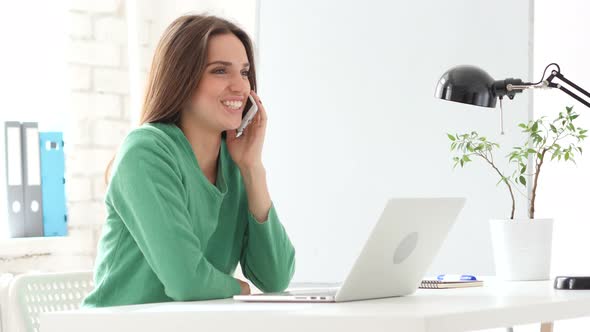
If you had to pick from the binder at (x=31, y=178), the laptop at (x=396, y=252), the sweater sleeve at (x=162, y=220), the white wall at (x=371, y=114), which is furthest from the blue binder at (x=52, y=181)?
the laptop at (x=396, y=252)

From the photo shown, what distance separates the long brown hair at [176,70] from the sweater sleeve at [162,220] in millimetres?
184

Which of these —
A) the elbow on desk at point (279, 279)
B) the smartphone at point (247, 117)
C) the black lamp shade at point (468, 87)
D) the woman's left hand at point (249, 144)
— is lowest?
the elbow on desk at point (279, 279)

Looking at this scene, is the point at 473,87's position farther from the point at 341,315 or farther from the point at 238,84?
the point at 341,315

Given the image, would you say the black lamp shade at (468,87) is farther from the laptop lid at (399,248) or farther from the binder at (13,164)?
the binder at (13,164)

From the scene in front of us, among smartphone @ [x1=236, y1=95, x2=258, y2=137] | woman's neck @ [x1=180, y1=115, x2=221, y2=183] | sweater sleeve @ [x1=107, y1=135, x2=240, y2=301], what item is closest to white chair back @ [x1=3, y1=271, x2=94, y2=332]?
sweater sleeve @ [x1=107, y1=135, x2=240, y2=301]

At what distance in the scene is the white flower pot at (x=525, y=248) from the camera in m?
2.00

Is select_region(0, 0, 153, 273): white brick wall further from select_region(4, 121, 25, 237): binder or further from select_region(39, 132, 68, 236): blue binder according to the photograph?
select_region(4, 121, 25, 237): binder

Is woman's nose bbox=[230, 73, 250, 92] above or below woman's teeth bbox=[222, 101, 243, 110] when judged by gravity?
above

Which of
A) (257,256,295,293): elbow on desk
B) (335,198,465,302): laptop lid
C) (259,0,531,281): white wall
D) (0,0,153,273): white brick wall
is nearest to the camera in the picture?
(335,198,465,302): laptop lid

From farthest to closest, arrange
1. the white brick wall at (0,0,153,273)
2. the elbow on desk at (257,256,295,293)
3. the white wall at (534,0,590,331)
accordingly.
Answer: the white brick wall at (0,0,153,273) < the white wall at (534,0,590,331) < the elbow on desk at (257,256,295,293)

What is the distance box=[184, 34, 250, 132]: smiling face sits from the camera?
6.47 feet

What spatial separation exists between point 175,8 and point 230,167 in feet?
5.98

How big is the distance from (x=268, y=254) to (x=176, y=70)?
46cm

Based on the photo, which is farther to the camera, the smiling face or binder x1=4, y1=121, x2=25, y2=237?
binder x1=4, y1=121, x2=25, y2=237
